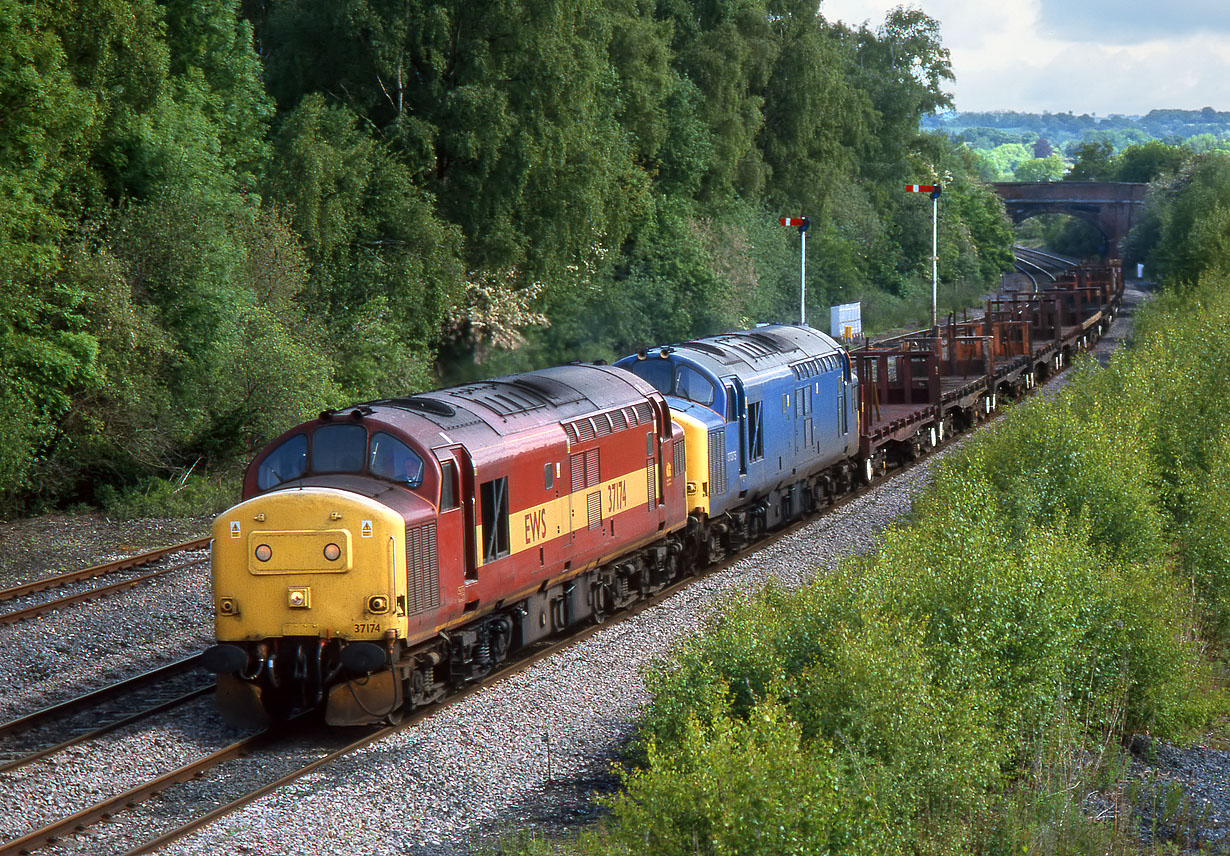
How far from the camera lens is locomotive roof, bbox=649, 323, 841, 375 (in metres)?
23.1

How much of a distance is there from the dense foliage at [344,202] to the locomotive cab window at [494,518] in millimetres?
13085

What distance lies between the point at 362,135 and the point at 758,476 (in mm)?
18184

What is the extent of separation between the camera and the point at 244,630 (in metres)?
13.7

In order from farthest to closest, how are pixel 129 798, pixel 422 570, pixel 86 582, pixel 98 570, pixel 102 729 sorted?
pixel 98 570 < pixel 86 582 < pixel 102 729 < pixel 422 570 < pixel 129 798

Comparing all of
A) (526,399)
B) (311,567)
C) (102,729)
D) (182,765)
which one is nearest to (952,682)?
(311,567)

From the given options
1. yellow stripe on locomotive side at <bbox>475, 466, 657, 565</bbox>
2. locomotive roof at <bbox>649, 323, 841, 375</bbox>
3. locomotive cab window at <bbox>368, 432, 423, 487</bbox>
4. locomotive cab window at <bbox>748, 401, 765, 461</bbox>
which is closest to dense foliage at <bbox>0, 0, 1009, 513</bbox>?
locomotive roof at <bbox>649, 323, 841, 375</bbox>

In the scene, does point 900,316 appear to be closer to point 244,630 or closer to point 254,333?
point 254,333

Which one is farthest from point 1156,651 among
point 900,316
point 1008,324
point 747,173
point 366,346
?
point 900,316

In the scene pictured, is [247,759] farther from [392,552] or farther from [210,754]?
[392,552]

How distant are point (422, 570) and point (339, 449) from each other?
164 cm

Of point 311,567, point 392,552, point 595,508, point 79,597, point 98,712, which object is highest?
point 392,552

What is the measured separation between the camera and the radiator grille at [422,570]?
13.6 metres

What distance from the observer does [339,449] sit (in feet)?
47.1

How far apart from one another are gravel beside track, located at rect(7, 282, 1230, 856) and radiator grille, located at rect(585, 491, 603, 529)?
5.11ft
